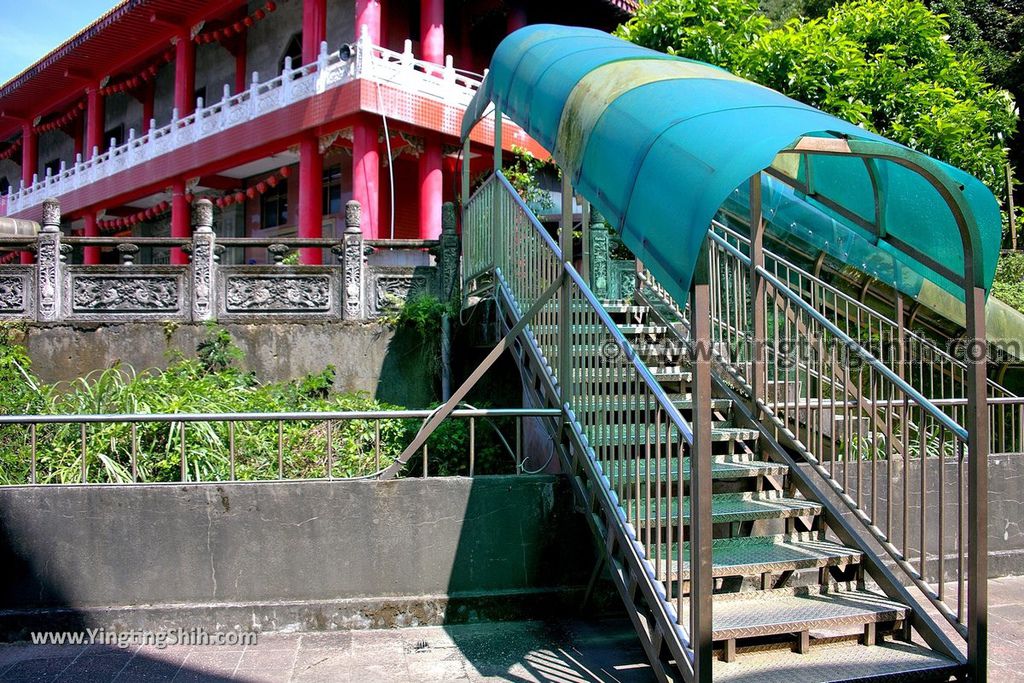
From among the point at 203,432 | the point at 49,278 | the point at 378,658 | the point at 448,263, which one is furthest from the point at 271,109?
the point at 378,658

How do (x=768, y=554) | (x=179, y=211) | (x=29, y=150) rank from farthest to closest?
(x=29, y=150)
(x=179, y=211)
(x=768, y=554)

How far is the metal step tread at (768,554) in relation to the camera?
3996 mm

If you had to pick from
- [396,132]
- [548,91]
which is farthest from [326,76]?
[548,91]

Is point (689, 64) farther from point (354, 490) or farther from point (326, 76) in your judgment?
point (326, 76)

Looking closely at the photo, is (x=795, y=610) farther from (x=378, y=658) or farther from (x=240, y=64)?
(x=240, y=64)

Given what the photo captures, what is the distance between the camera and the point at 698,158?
313 centimetres

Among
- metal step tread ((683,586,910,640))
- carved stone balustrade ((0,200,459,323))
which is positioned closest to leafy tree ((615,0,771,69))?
carved stone balustrade ((0,200,459,323))

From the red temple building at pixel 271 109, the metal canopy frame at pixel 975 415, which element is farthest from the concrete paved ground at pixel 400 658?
the red temple building at pixel 271 109

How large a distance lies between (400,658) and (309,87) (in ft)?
41.8

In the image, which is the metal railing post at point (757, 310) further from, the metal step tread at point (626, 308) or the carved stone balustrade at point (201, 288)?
the carved stone balustrade at point (201, 288)

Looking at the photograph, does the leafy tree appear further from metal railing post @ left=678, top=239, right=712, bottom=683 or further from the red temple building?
metal railing post @ left=678, top=239, right=712, bottom=683

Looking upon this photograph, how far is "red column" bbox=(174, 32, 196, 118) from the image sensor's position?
61.2 feet

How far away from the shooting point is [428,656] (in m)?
4.54

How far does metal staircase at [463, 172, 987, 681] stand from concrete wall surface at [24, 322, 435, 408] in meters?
2.59
